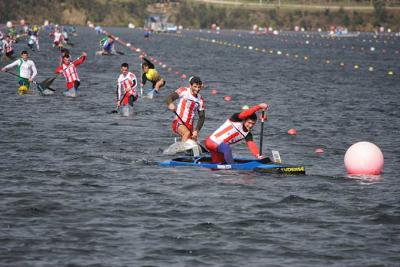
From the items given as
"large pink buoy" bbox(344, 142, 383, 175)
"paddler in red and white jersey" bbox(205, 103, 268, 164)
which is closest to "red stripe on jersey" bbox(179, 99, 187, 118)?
"paddler in red and white jersey" bbox(205, 103, 268, 164)

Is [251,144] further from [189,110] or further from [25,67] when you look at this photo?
[25,67]

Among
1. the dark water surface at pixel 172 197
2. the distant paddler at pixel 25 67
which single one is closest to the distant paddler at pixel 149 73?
the dark water surface at pixel 172 197

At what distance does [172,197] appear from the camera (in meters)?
20.2

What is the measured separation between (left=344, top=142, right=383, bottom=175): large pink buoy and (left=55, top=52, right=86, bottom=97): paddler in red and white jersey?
17.1 meters

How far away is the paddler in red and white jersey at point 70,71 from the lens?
39034 mm

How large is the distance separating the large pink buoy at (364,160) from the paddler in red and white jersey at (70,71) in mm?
17056

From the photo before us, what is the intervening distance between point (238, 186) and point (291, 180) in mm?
1541

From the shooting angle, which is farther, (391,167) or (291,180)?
(391,167)

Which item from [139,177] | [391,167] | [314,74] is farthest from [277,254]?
[314,74]

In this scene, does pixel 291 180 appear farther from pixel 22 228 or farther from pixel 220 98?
pixel 220 98

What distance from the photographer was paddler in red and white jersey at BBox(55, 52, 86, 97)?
128 ft

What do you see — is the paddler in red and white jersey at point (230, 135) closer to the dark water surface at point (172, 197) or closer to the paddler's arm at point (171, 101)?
the dark water surface at point (172, 197)

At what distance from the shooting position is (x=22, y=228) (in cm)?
1728

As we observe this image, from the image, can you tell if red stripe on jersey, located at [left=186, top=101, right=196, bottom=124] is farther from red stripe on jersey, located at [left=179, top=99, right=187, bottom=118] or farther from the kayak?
the kayak
